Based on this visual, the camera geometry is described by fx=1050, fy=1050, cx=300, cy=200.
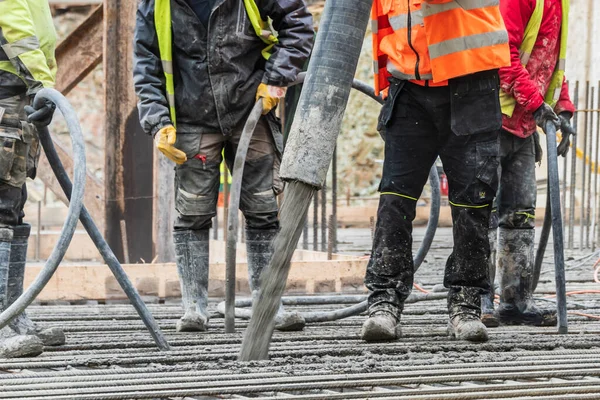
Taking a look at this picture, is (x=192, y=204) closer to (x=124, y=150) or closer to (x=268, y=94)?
(x=268, y=94)

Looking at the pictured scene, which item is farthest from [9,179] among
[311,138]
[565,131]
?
[565,131]

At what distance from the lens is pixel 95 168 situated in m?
23.3

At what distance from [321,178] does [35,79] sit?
4.71ft

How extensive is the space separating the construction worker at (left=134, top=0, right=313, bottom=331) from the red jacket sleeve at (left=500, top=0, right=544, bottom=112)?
0.97m

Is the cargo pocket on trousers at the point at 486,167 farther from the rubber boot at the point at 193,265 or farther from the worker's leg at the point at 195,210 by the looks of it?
the rubber boot at the point at 193,265

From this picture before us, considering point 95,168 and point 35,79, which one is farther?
point 95,168

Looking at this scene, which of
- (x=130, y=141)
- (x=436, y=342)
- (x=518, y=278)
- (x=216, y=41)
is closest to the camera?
(x=436, y=342)

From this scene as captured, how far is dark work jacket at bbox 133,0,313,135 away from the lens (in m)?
4.99

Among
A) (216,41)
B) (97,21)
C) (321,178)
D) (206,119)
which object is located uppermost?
(97,21)

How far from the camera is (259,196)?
5102 millimetres

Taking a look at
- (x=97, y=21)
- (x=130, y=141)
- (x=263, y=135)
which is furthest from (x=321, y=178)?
(x=97, y=21)

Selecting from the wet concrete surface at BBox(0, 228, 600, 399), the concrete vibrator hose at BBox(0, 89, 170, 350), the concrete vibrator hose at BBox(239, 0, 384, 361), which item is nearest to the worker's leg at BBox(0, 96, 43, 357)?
the concrete vibrator hose at BBox(0, 89, 170, 350)

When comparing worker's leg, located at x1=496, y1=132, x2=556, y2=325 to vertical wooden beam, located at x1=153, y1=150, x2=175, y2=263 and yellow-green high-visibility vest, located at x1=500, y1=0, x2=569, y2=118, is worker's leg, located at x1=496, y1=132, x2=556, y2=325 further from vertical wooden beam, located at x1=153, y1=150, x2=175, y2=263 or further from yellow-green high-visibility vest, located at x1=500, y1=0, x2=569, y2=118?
vertical wooden beam, located at x1=153, y1=150, x2=175, y2=263

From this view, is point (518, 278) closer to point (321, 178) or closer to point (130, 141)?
point (321, 178)
